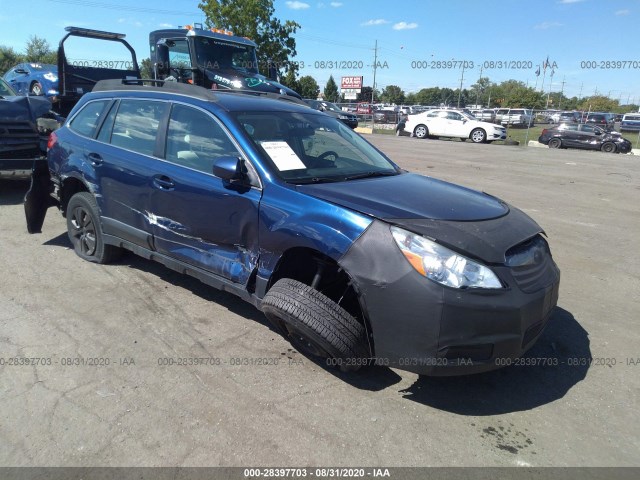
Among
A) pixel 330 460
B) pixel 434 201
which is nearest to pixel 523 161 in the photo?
pixel 434 201

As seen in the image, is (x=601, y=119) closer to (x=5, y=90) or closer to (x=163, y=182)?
(x=5, y=90)

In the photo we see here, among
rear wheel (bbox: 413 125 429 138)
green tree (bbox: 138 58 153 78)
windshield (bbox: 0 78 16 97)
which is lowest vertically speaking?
rear wheel (bbox: 413 125 429 138)

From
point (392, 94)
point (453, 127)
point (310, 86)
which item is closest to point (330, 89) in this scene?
point (310, 86)

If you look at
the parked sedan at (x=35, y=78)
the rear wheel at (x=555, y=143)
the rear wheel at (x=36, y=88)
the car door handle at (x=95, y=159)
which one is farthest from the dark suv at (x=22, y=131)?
the rear wheel at (x=555, y=143)

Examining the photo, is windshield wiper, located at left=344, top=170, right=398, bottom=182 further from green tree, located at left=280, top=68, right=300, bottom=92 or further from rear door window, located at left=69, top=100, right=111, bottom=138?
green tree, located at left=280, top=68, right=300, bottom=92

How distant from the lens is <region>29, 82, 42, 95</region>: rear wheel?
49.7ft

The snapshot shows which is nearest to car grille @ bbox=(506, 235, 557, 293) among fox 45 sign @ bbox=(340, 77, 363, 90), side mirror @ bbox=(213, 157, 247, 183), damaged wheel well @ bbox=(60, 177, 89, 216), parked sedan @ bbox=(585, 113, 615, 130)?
side mirror @ bbox=(213, 157, 247, 183)

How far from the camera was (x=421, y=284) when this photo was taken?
2.54 metres

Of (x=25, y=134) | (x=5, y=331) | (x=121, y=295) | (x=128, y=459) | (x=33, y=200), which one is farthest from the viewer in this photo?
(x=25, y=134)

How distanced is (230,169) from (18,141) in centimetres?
571

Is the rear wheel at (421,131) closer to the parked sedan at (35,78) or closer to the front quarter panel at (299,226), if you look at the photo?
the parked sedan at (35,78)

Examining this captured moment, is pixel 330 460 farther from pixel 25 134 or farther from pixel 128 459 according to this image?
pixel 25 134

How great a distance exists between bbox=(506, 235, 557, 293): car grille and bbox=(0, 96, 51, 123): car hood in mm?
7496

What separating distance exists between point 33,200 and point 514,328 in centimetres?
503
